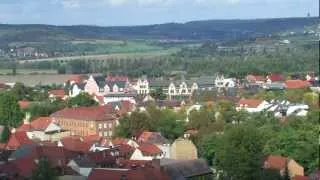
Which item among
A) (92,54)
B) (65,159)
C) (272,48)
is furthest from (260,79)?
(92,54)

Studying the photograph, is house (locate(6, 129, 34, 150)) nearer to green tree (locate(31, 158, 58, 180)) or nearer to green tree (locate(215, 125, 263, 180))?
green tree (locate(215, 125, 263, 180))

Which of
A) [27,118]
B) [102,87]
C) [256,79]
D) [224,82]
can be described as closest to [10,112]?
[27,118]

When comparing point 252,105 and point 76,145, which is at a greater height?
point 76,145

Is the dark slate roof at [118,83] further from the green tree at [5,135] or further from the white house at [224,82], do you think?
the green tree at [5,135]

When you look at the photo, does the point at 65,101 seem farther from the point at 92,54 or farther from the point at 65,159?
the point at 92,54

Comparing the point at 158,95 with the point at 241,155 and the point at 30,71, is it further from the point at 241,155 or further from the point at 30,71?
the point at 30,71

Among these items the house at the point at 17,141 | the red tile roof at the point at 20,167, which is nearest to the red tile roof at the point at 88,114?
the house at the point at 17,141
